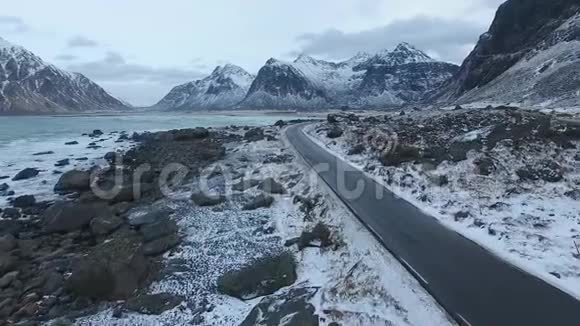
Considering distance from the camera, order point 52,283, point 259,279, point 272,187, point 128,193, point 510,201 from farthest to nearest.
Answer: point 128,193 → point 272,187 → point 510,201 → point 52,283 → point 259,279

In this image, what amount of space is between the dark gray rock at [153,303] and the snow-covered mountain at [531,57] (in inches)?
2008

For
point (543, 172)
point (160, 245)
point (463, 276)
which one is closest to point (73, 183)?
point (160, 245)

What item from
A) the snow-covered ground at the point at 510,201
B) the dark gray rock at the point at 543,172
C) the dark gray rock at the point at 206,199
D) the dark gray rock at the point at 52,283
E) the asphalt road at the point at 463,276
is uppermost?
the dark gray rock at the point at 543,172

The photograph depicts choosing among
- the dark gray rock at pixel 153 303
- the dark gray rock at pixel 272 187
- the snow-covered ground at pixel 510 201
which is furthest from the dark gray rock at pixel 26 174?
the snow-covered ground at pixel 510 201

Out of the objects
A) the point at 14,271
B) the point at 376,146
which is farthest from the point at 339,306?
the point at 376,146

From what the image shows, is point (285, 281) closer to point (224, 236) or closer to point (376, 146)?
point (224, 236)

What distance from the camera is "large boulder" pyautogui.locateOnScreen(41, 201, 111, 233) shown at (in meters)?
18.3

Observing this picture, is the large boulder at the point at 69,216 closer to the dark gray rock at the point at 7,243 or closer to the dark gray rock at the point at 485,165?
the dark gray rock at the point at 7,243

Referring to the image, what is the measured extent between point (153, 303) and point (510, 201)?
46.4 feet

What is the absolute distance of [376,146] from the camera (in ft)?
100

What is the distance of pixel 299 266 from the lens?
13.3 meters

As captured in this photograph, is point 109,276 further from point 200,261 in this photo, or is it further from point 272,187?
point 272,187

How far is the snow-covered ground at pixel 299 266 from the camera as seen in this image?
34.2ft

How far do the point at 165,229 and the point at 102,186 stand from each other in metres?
10.9
